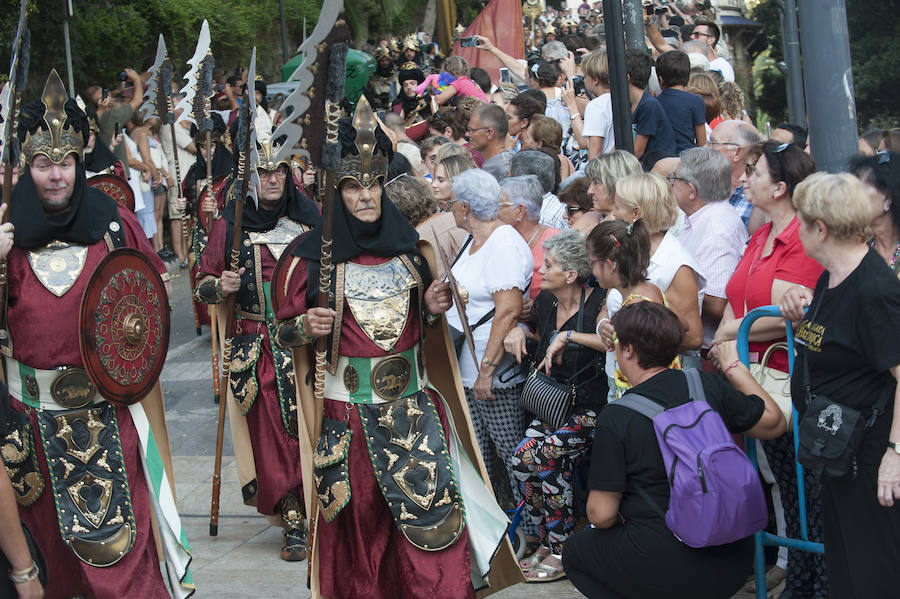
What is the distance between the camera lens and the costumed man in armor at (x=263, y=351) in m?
6.07

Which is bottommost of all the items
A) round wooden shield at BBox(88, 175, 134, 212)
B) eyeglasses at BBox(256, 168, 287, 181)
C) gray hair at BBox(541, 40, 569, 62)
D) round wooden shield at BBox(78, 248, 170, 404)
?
round wooden shield at BBox(78, 248, 170, 404)

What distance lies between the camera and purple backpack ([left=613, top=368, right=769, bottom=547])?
3742mm

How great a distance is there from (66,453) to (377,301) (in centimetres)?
146

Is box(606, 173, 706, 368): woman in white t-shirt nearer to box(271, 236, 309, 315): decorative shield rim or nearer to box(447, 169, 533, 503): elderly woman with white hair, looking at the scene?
box(447, 169, 533, 503): elderly woman with white hair

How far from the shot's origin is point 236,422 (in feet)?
20.9

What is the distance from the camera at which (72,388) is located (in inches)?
184

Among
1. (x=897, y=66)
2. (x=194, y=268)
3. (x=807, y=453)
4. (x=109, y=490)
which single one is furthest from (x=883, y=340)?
(x=897, y=66)

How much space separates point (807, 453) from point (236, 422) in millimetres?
3700

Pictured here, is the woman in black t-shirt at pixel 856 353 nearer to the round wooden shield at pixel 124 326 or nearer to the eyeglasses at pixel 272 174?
the round wooden shield at pixel 124 326

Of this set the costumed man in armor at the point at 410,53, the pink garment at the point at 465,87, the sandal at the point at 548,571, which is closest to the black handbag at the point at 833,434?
the sandal at the point at 548,571

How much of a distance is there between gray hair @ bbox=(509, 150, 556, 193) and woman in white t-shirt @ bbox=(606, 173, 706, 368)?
138cm

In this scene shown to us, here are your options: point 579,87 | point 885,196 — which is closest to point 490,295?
point 885,196

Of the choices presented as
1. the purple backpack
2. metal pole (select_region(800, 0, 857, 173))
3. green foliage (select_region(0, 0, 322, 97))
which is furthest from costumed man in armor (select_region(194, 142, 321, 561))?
green foliage (select_region(0, 0, 322, 97))

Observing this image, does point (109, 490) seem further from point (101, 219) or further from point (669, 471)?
point (669, 471)
